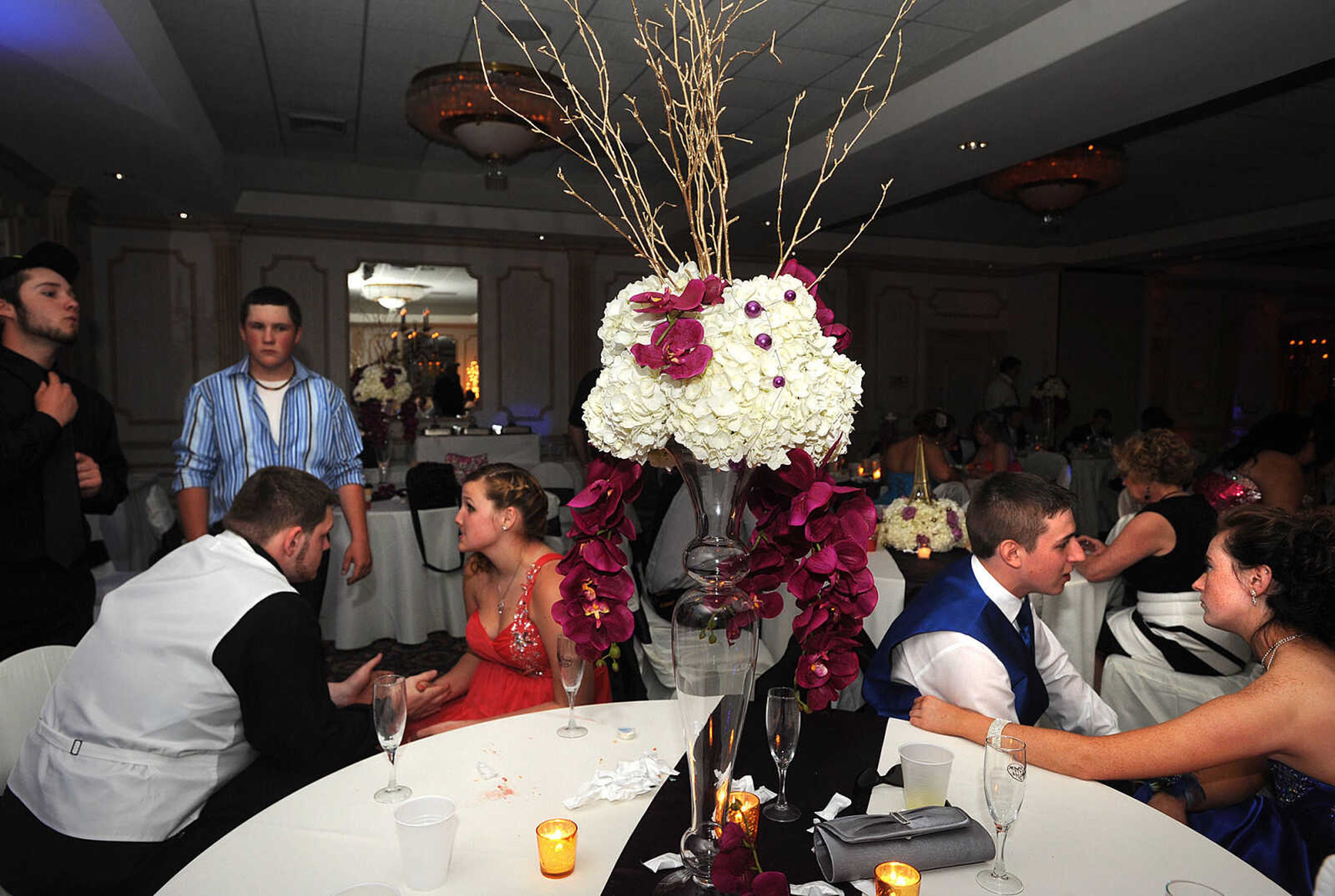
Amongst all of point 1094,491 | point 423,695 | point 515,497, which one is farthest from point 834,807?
point 1094,491

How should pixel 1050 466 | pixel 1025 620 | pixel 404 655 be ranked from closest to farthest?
1. pixel 1025 620
2. pixel 404 655
3. pixel 1050 466

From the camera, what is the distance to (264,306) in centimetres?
291

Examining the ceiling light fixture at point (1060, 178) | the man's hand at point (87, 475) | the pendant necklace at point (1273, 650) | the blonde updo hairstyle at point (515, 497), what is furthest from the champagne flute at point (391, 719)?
the ceiling light fixture at point (1060, 178)

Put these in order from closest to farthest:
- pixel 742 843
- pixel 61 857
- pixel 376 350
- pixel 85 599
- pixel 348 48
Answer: pixel 742 843 < pixel 61 857 < pixel 85 599 < pixel 348 48 < pixel 376 350

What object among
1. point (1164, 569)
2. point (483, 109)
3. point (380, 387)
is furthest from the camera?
point (380, 387)

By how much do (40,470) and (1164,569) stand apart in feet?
12.2

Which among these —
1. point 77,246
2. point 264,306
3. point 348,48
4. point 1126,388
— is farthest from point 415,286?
point 1126,388

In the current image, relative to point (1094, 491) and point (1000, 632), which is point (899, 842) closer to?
Result: point (1000, 632)

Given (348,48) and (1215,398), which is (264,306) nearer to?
(348,48)

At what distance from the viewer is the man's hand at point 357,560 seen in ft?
10.2

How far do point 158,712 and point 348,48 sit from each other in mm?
4377

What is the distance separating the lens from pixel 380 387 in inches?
220

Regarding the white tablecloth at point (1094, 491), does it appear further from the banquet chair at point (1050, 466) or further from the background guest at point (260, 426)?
the background guest at point (260, 426)

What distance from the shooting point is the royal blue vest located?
6.14ft
